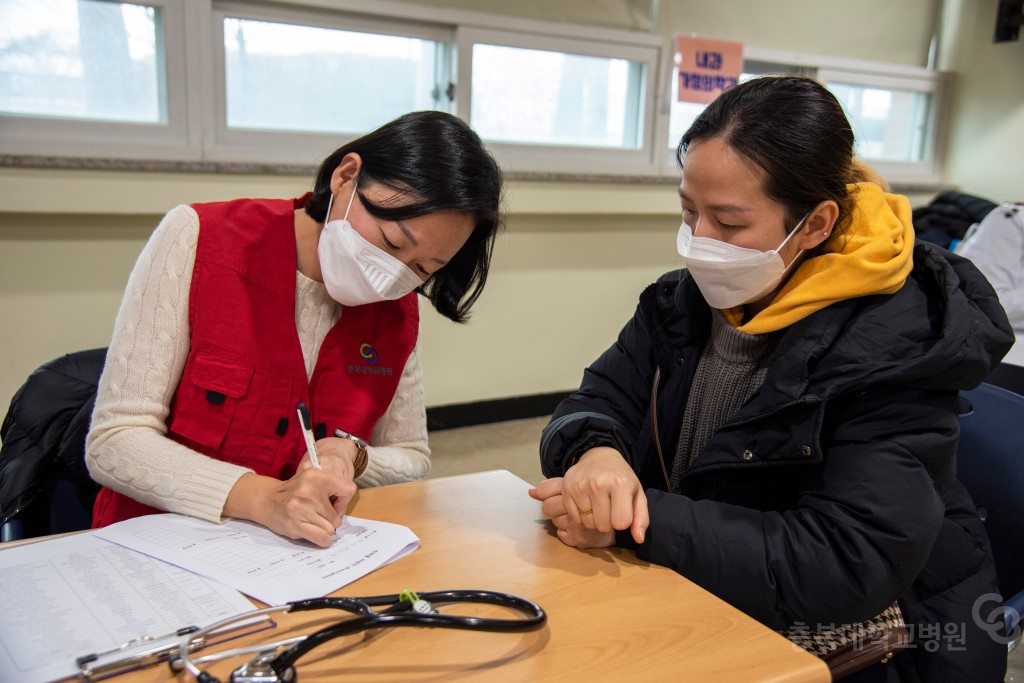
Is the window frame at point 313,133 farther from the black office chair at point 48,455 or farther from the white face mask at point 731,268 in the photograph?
the white face mask at point 731,268

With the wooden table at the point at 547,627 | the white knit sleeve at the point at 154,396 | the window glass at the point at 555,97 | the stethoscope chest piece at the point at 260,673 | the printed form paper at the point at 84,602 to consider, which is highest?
the window glass at the point at 555,97

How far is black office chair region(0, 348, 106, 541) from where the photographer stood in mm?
1215

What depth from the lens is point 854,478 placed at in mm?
957

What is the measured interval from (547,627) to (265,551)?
36 centimetres

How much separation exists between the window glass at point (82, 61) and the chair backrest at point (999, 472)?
8.72ft

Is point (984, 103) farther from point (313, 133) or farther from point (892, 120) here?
point (313, 133)

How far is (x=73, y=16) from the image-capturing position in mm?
2615

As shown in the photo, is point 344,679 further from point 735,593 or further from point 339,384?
point 339,384

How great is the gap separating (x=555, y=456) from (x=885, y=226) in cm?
57

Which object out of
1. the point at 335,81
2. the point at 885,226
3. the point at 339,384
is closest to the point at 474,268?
the point at 339,384

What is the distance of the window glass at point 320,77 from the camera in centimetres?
291

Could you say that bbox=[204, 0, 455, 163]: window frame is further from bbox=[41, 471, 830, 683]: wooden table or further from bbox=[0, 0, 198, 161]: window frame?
bbox=[41, 471, 830, 683]: wooden table

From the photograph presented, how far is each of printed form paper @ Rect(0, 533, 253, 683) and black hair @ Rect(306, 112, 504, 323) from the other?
0.62 meters

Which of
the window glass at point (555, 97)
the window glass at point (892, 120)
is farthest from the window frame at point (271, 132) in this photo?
the window glass at point (892, 120)
